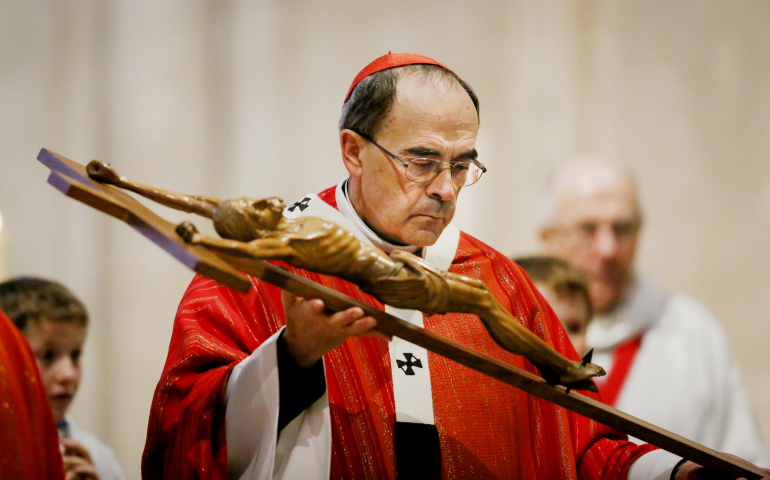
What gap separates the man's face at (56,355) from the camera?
3.25 m

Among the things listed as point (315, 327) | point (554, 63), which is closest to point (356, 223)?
point (315, 327)

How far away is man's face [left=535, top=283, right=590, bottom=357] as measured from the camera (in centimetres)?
398

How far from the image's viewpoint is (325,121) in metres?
5.88

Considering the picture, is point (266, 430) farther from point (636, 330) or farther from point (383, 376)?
point (636, 330)

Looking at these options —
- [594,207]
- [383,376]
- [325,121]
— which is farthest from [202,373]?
[594,207]

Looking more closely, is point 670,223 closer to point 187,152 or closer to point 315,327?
point 187,152

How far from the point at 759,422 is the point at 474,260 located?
473 centimetres

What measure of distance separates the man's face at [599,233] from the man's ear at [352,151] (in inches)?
135

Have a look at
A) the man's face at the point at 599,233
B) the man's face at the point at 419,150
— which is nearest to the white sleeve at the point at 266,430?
the man's face at the point at 419,150

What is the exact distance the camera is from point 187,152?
561 centimetres

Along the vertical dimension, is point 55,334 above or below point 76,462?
above

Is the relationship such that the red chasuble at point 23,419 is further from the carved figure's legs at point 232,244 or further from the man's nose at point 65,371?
the man's nose at point 65,371

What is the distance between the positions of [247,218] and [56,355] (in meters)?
1.89

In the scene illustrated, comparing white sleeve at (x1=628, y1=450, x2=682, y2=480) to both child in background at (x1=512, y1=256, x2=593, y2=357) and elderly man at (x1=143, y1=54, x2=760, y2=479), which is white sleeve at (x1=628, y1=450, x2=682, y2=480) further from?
child in background at (x1=512, y1=256, x2=593, y2=357)
